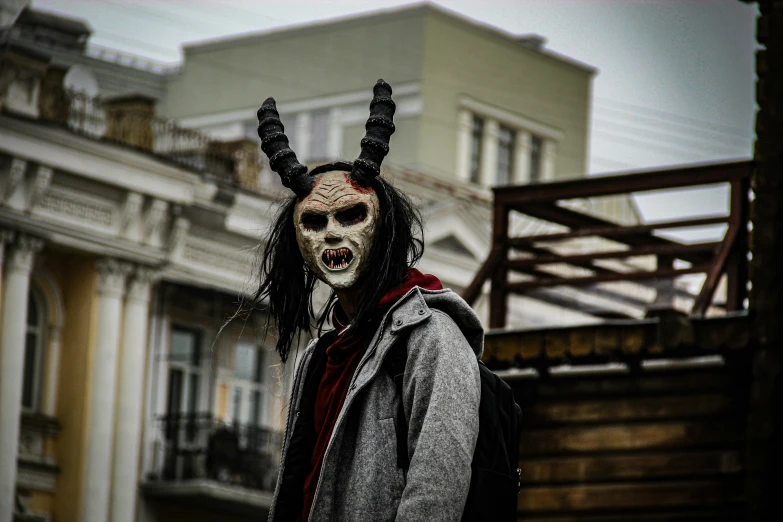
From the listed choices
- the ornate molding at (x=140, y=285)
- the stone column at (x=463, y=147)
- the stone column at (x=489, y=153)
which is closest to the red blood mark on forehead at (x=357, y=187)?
the ornate molding at (x=140, y=285)

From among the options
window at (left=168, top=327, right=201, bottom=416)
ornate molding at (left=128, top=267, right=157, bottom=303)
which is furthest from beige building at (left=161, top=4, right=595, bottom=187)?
ornate molding at (left=128, top=267, right=157, bottom=303)

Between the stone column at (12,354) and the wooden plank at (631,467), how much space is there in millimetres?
12271

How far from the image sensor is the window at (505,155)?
1636 inches

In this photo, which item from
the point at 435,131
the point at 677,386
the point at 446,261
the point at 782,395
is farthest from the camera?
the point at 435,131

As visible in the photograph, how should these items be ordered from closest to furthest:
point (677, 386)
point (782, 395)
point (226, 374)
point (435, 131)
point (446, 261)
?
point (782, 395)
point (677, 386)
point (226, 374)
point (446, 261)
point (435, 131)

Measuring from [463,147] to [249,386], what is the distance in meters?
12.0

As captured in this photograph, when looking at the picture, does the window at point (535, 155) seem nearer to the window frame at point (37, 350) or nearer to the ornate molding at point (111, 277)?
Answer: the ornate molding at point (111, 277)

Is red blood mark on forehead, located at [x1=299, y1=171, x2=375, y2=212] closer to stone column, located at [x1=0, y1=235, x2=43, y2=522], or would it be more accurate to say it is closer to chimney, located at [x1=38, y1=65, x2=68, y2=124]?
stone column, located at [x1=0, y1=235, x2=43, y2=522]

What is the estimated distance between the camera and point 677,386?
1382cm

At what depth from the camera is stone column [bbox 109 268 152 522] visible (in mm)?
27078

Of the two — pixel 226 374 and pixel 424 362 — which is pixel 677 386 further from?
pixel 226 374

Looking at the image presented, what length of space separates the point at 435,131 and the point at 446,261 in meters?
8.64

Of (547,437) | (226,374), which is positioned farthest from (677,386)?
(226,374)

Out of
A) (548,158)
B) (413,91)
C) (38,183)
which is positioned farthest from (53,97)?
(548,158)
